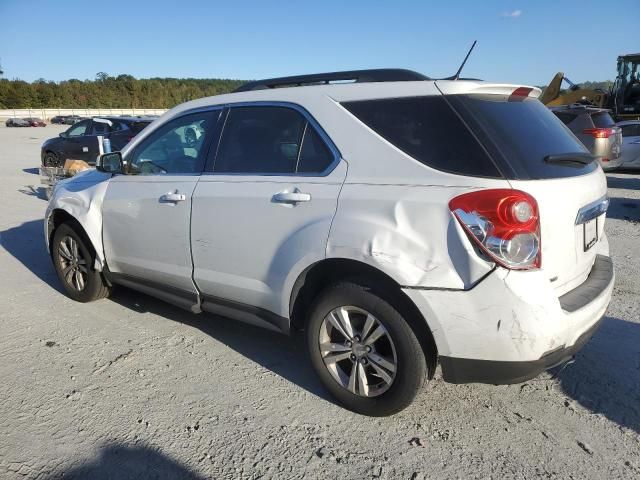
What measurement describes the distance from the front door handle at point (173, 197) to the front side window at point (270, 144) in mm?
311

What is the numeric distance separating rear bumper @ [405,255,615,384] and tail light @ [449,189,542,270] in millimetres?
78

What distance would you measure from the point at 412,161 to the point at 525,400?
1.61 meters

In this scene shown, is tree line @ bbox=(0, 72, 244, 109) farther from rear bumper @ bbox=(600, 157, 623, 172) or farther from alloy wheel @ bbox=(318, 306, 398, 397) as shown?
alloy wheel @ bbox=(318, 306, 398, 397)

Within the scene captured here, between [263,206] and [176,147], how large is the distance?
118cm

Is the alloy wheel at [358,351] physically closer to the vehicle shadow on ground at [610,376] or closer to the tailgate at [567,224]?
the tailgate at [567,224]

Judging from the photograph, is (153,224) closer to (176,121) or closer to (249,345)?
(176,121)

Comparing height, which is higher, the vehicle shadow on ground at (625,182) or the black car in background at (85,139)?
the black car in background at (85,139)

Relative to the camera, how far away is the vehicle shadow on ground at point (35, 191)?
1054cm

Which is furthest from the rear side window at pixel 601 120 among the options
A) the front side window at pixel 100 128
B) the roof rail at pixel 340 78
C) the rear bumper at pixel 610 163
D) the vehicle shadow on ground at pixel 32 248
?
the front side window at pixel 100 128

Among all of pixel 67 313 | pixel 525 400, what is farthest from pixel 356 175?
pixel 67 313

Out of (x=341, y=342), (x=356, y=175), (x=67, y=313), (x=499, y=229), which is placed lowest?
(x=67, y=313)

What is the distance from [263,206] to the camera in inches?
117

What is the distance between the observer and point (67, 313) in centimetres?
434

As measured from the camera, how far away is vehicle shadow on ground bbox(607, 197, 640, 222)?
782cm
